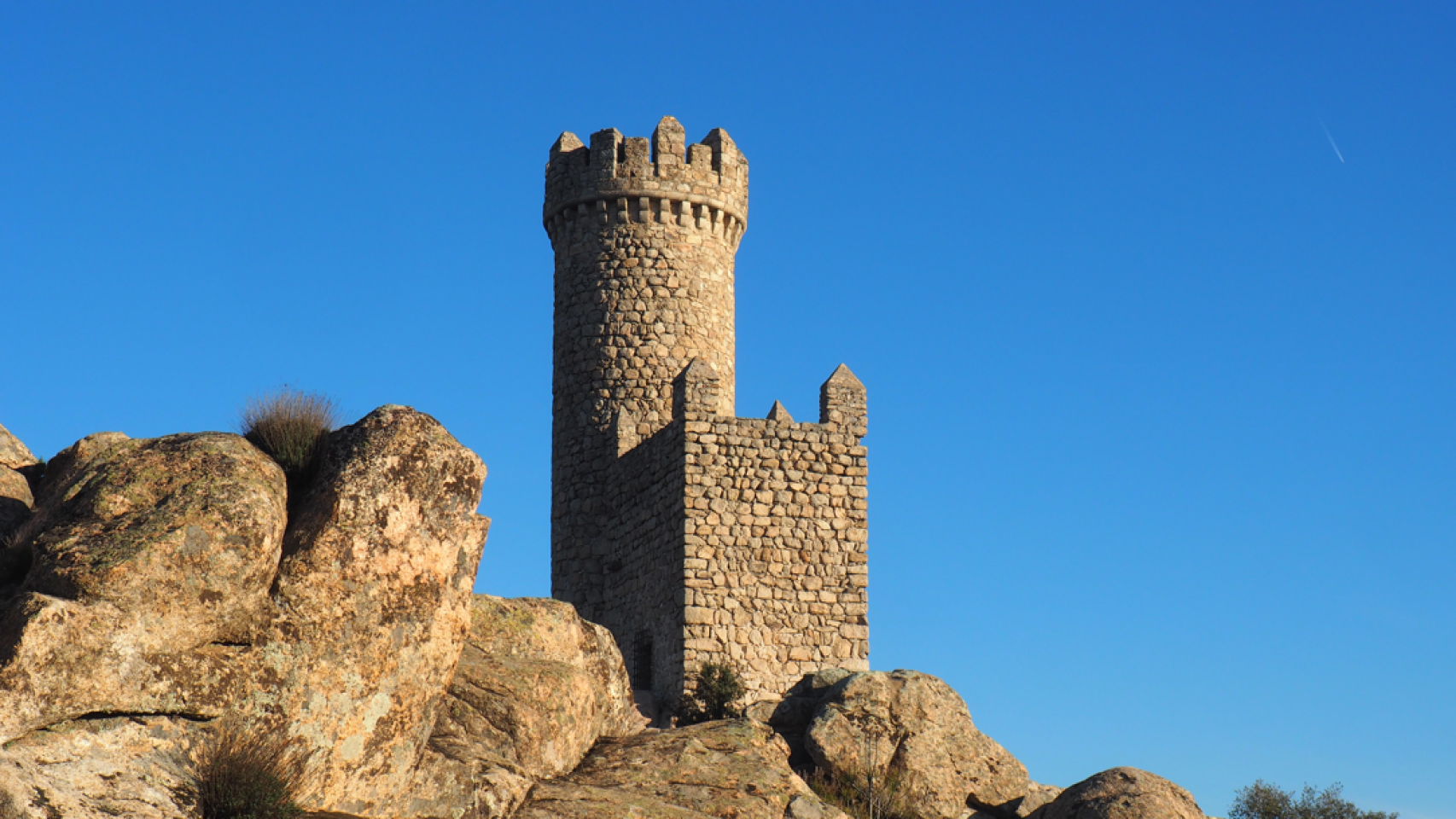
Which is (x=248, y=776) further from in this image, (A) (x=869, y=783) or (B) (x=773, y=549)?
(B) (x=773, y=549)

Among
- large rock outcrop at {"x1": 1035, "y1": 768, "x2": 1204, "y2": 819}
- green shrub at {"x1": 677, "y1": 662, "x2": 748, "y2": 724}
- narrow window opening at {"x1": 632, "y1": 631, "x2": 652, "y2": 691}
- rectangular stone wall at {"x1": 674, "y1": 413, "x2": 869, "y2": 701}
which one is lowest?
large rock outcrop at {"x1": 1035, "y1": 768, "x2": 1204, "y2": 819}

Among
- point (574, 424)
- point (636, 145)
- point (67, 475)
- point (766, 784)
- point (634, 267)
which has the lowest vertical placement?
point (766, 784)

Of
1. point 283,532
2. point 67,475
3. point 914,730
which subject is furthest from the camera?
point 914,730

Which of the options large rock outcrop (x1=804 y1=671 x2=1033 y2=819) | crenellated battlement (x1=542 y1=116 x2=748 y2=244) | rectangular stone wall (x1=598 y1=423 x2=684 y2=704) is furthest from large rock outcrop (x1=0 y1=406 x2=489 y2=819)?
crenellated battlement (x1=542 y1=116 x2=748 y2=244)

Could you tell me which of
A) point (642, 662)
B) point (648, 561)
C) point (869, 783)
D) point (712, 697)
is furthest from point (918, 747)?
point (648, 561)

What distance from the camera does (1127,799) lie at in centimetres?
1695

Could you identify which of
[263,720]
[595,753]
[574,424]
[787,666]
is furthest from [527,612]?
[574,424]

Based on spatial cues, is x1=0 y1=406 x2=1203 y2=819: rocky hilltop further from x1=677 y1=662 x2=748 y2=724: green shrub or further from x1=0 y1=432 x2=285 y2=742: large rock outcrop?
x1=677 y1=662 x2=748 y2=724: green shrub

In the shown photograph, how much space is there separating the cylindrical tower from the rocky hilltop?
36.9ft

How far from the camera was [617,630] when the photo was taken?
83.7ft

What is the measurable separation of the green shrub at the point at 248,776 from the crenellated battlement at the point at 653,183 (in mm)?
16979

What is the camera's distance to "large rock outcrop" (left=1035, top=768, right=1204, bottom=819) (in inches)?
662

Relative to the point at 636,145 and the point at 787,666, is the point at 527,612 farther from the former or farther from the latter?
the point at 636,145

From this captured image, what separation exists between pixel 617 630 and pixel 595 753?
10.6m
